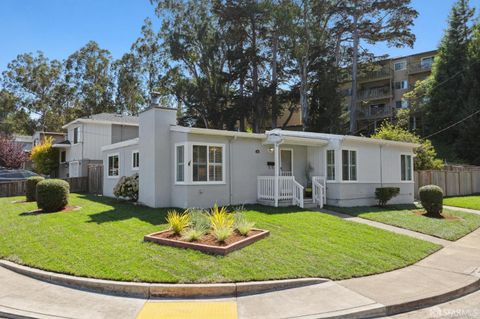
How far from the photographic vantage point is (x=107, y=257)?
7.65 metres

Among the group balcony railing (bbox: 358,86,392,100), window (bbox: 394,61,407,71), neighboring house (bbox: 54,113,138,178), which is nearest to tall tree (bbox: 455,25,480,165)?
window (bbox: 394,61,407,71)

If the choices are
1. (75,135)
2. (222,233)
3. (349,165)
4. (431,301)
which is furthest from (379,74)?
(431,301)

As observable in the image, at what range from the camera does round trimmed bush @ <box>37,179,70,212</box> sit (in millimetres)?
13320

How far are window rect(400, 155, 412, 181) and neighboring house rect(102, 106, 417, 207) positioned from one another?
0.40 meters

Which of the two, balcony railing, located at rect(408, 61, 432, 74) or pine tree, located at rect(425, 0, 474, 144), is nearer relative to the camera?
pine tree, located at rect(425, 0, 474, 144)

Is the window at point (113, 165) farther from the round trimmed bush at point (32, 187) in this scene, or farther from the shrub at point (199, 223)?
the shrub at point (199, 223)

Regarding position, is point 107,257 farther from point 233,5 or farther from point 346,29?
point 346,29

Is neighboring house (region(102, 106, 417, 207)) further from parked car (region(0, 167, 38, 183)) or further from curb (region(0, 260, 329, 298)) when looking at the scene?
parked car (region(0, 167, 38, 183))

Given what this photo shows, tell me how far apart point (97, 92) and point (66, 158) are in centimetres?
1944

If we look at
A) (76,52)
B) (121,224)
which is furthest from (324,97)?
(76,52)

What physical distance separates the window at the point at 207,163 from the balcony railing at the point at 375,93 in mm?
35084

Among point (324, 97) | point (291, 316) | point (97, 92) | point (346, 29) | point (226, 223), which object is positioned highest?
point (346, 29)

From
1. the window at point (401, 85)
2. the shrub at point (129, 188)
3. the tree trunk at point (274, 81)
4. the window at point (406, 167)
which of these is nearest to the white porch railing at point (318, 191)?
the window at point (406, 167)

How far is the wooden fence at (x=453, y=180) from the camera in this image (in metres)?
22.1
